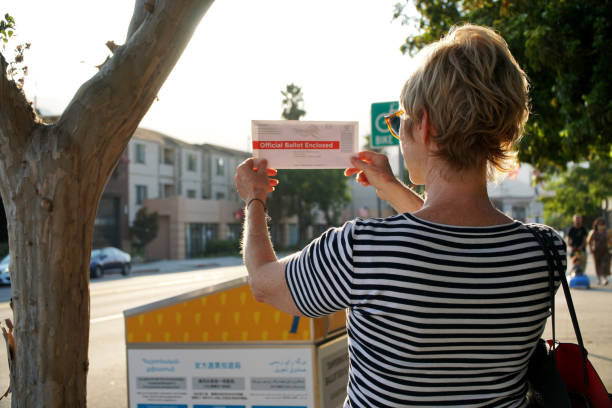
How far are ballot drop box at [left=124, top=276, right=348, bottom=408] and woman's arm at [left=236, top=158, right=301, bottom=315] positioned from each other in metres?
1.27

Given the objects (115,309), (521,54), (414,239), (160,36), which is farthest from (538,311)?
(115,309)

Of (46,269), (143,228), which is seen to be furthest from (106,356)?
(143,228)

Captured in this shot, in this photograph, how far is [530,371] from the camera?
1550 mm

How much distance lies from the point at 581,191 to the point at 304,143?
32.3 m

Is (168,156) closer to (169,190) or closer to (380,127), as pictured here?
(169,190)

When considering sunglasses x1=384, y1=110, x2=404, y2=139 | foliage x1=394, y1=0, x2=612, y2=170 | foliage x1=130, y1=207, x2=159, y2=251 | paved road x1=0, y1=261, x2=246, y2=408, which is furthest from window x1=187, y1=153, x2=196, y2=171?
sunglasses x1=384, y1=110, x2=404, y2=139

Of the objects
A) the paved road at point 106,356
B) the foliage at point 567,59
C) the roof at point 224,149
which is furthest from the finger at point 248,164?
the roof at point 224,149

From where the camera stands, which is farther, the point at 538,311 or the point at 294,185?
the point at 294,185

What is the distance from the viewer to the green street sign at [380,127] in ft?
28.9

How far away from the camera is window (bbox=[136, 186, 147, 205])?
4369 cm

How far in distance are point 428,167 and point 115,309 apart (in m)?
12.5

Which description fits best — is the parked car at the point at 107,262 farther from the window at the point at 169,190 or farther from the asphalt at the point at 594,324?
the asphalt at the point at 594,324

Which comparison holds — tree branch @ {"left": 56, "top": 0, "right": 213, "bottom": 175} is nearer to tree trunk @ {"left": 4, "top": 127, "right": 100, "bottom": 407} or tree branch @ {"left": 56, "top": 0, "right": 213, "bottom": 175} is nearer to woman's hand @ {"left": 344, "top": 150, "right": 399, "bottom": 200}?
tree trunk @ {"left": 4, "top": 127, "right": 100, "bottom": 407}

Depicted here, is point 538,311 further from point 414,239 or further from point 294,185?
point 294,185
